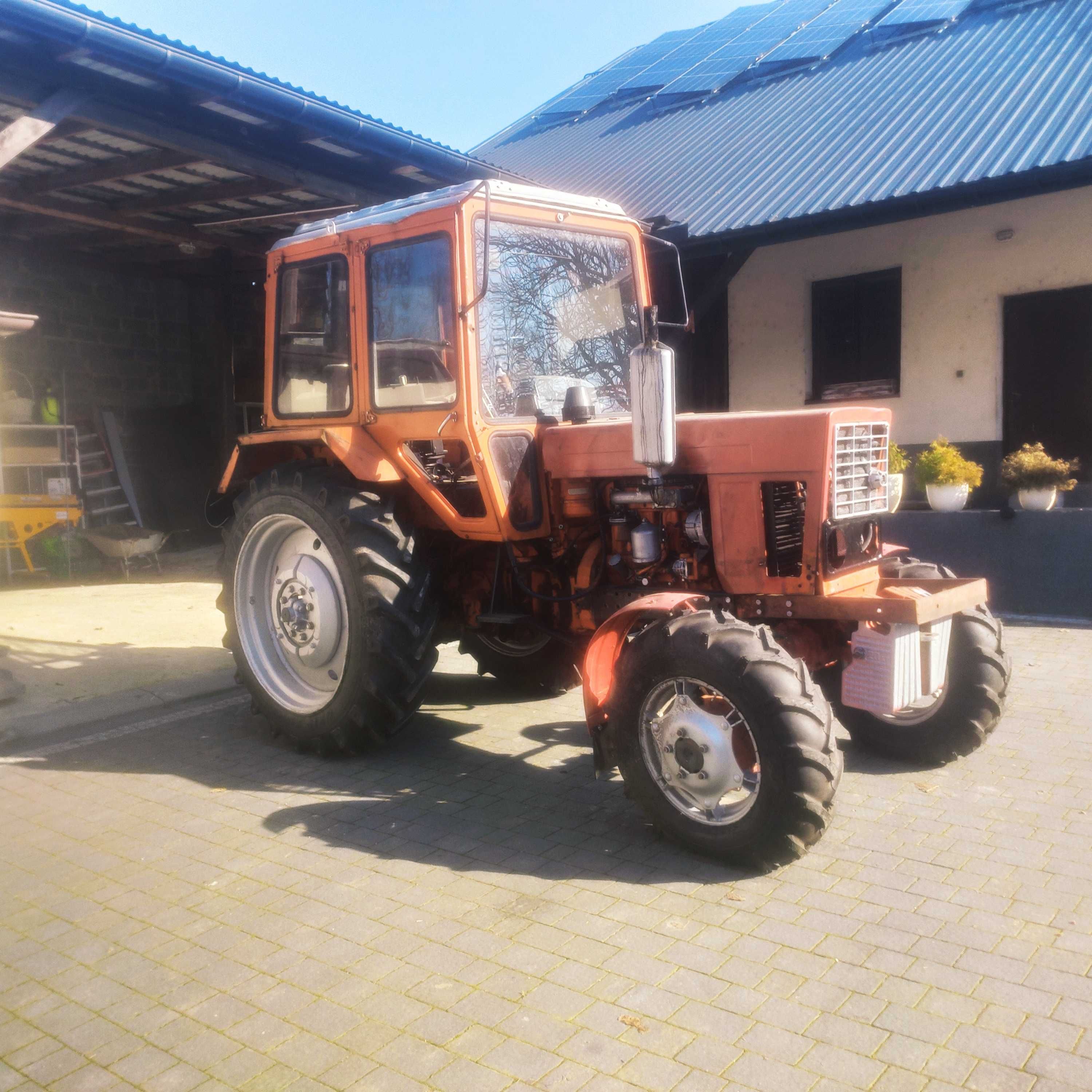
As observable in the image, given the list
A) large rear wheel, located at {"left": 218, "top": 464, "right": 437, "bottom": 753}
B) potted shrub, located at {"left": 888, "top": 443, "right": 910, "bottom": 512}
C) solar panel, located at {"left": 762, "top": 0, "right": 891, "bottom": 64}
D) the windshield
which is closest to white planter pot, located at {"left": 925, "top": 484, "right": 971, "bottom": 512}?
potted shrub, located at {"left": 888, "top": 443, "right": 910, "bottom": 512}

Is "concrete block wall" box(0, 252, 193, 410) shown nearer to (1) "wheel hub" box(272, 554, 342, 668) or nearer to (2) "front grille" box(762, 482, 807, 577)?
(1) "wheel hub" box(272, 554, 342, 668)

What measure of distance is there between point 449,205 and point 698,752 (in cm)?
257

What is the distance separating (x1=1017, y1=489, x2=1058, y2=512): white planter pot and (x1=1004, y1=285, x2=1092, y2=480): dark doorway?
46.9 inches

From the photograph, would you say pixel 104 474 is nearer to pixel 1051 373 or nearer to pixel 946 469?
pixel 946 469

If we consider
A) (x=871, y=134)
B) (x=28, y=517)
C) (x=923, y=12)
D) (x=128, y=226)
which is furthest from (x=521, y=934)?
(x=923, y=12)

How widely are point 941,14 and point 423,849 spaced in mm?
12989

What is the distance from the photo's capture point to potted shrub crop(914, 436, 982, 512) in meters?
8.63

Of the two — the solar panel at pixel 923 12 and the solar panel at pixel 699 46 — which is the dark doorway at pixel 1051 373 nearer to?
the solar panel at pixel 923 12

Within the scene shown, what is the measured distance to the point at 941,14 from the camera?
1286 centimetres

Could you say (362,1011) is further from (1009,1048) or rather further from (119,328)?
(119,328)

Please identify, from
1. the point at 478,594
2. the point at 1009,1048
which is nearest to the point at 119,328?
the point at 478,594

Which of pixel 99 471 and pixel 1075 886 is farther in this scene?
pixel 99 471

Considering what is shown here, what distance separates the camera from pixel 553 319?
4910 mm

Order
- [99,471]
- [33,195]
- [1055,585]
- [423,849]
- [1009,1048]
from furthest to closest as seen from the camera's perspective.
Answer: [99,471] < [33,195] < [1055,585] < [423,849] < [1009,1048]
